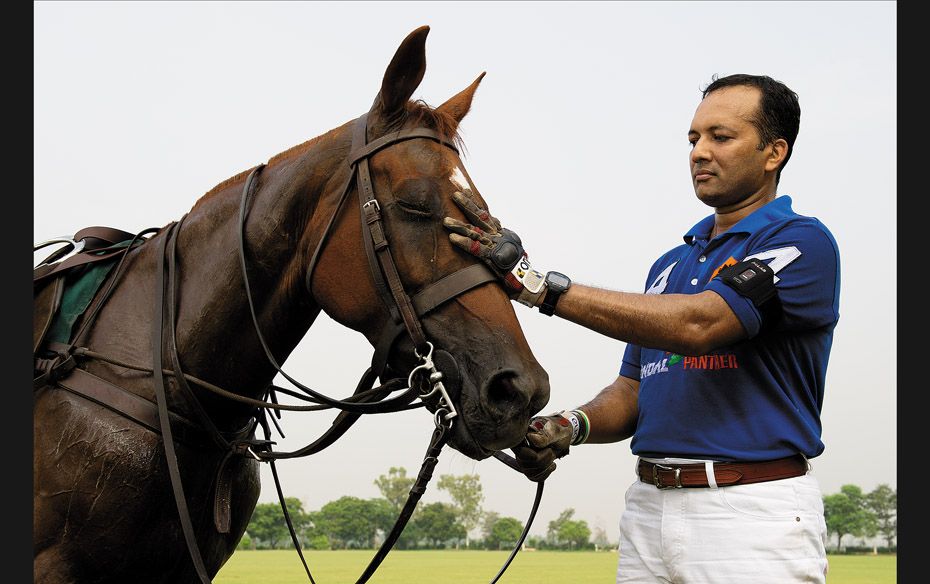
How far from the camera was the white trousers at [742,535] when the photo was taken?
311cm

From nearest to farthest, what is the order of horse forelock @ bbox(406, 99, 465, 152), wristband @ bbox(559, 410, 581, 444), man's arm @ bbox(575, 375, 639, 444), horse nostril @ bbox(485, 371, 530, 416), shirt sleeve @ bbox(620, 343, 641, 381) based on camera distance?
horse nostril @ bbox(485, 371, 530, 416)
horse forelock @ bbox(406, 99, 465, 152)
wristband @ bbox(559, 410, 581, 444)
man's arm @ bbox(575, 375, 639, 444)
shirt sleeve @ bbox(620, 343, 641, 381)

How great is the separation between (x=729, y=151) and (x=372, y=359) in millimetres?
1763

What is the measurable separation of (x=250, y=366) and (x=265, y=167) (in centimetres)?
94

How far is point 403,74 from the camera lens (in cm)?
351

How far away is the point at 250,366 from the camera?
12.1 feet

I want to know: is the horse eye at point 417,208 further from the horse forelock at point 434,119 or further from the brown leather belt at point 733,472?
the brown leather belt at point 733,472

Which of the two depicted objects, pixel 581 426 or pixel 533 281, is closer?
pixel 533 281

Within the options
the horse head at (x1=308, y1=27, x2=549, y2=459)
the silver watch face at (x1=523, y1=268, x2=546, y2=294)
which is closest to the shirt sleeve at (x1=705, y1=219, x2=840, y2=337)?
the silver watch face at (x1=523, y1=268, x2=546, y2=294)

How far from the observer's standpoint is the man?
3145 mm

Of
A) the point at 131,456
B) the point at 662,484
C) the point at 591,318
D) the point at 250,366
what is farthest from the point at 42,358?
the point at 662,484

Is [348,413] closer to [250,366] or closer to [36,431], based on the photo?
[250,366]

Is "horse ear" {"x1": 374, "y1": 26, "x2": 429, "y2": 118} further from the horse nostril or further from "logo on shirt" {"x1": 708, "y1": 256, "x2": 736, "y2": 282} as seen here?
"logo on shirt" {"x1": 708, "y1": 256, "x2": 736, "y2": 282}

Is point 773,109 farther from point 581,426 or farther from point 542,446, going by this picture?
point 542,446

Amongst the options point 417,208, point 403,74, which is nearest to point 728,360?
point 417,208
